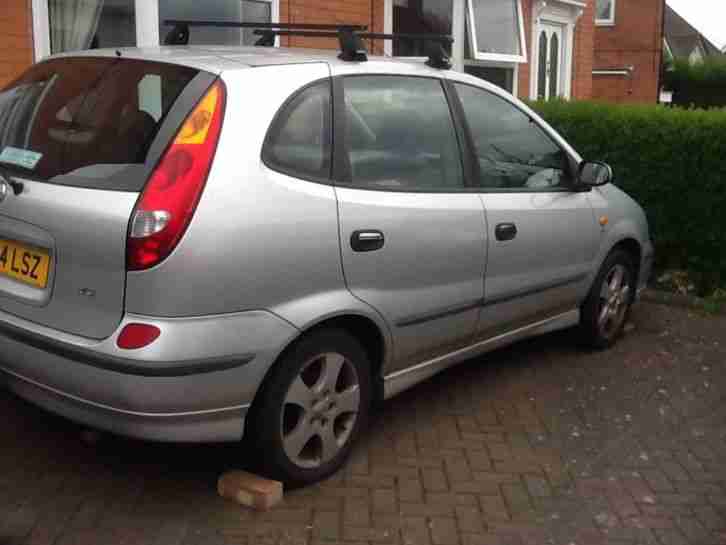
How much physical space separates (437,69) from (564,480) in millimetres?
2019

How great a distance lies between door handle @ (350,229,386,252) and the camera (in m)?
3.92

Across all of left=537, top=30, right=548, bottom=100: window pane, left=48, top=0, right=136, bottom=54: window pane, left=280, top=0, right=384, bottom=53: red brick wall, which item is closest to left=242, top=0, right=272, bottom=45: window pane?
left=280, top=0, right=384, bottom=53: red brick wall

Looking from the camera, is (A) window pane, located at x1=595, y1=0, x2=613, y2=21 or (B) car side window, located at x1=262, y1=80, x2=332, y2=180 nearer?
(B) car side window, located at x1=262, y1=80, x2=332, y2=180

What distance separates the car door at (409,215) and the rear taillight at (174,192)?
65cm

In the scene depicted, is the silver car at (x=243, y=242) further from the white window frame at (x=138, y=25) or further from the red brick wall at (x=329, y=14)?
the red brick wall at (x=329, y=14)

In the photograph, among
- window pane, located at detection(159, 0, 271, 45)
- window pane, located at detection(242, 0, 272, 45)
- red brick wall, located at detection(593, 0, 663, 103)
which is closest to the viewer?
window pane, located at detection(159, 0, 271, 45)

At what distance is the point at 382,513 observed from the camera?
153 inches

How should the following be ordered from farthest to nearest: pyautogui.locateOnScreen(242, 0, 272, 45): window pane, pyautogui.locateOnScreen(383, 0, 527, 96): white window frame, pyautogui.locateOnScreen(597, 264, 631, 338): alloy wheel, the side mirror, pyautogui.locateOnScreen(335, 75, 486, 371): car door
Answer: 1. pyautogui.locateOnScreen(383, 0, 527, 96): white window frame
2. pyautogui.locateOnScreen(242, 0, 272, 45): window pane
3. pyautogui.locateOnScreen(597, 264, 631, 338): alloy wheel
4. the side mirror
5. pyautogui.locateOnScreen(335, 75, 486, 371): car door

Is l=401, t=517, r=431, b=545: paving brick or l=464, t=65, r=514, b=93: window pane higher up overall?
l=464, t=65, r=514, b=93: window pane

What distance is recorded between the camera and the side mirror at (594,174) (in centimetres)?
540

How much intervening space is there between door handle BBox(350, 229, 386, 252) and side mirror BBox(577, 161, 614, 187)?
1810 millimetres

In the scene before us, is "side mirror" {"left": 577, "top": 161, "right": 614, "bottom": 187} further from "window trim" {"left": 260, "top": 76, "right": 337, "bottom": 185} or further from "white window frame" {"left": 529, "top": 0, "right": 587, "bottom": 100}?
"white window frame" {"left": 529, "top": 0, "right": 587, "bottom": 100}

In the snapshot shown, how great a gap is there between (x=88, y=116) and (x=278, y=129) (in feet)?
2.45

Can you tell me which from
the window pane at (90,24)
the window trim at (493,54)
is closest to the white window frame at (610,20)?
the window trim at (493,54)
